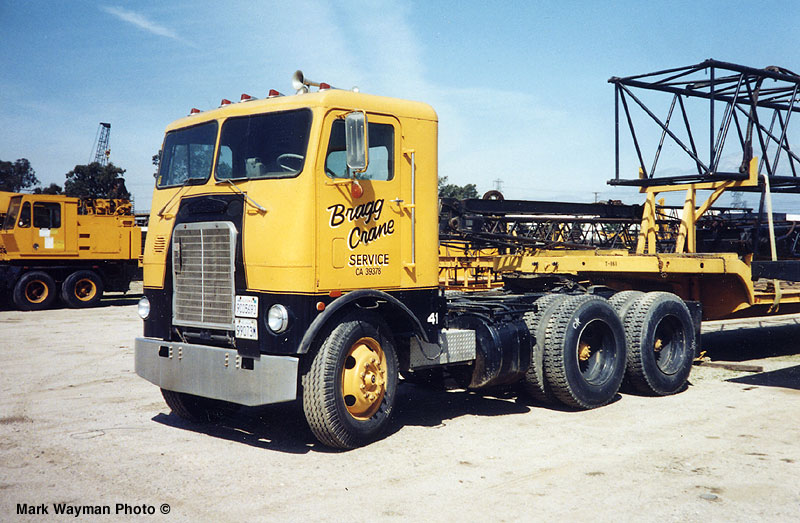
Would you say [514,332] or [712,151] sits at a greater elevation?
[712,151]

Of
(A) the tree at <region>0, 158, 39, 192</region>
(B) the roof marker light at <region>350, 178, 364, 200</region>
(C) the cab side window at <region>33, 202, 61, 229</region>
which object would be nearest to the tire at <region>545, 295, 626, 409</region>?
(B) the roof marker light at <region>350, 178, 364, 200</region>

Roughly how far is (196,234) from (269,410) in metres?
2.23

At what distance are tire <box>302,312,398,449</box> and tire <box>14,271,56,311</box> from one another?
16646mm

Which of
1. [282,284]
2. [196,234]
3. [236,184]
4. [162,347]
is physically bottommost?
[162,347]

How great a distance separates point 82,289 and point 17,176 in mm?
76686

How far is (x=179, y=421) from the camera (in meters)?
6.95

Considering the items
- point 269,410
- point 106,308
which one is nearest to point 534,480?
point 269,410

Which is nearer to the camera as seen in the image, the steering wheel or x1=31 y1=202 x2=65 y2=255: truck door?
the steering wheel

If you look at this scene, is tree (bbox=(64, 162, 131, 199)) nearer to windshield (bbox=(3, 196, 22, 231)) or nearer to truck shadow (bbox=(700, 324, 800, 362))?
windshield (bbox=(3, 196, 22, 231))

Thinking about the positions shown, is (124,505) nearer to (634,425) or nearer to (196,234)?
(196,234)

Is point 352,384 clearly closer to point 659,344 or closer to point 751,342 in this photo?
point 659,344

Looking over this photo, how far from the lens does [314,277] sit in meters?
5.65

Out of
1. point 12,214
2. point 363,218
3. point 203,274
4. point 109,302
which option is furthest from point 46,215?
point 363,218

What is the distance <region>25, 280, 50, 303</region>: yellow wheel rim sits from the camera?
20.0m
